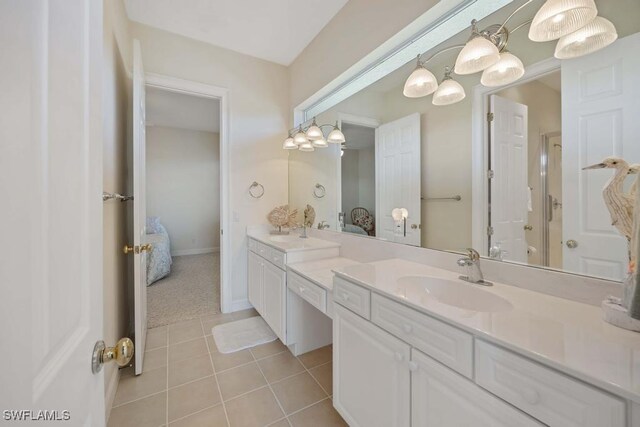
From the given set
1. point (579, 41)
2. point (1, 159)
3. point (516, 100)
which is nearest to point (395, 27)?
point (516, 100)

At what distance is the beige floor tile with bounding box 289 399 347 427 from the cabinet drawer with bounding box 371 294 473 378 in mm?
790

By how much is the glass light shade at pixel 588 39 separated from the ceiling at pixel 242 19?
1.68 meters

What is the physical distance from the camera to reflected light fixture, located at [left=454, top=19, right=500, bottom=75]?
1.00 m

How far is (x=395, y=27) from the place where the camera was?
5.08 feet

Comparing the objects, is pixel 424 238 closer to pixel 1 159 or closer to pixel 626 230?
pixel 626 230

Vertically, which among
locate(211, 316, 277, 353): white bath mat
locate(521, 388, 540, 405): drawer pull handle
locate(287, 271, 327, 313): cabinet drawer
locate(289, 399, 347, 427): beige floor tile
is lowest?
locate(289, 399, 347, 427): beige floor tile

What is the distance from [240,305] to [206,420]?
1.43m

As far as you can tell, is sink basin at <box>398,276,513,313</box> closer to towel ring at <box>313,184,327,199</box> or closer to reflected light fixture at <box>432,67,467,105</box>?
reflected light fixture at <box>432,67,467,105</box>

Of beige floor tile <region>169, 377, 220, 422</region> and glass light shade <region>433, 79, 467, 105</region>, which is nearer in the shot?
glass light shade <region>433, 79, 467, 105</region>

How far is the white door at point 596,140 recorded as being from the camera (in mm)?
891

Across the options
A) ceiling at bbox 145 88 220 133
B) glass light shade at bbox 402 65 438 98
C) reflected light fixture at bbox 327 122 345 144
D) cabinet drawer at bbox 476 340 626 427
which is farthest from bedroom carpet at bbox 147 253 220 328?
glass light shade at bbox 402 65 438 98

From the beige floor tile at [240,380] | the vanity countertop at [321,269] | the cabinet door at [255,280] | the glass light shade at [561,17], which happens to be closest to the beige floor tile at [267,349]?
the beige floor tile at [240,380]

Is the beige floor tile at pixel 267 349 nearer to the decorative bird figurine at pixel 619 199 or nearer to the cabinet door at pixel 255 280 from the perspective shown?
the cabinet door at pixel 255 280

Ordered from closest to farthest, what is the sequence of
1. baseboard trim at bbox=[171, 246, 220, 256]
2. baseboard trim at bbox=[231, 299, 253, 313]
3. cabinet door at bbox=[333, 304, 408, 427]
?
1. cabinet door at bbox=[333, 304, 408, 427]
2. baseboard trim at bbox=[231, 299, 253, 313]
3. baseboard trim at bbox=[171, 246, 220, 256]
